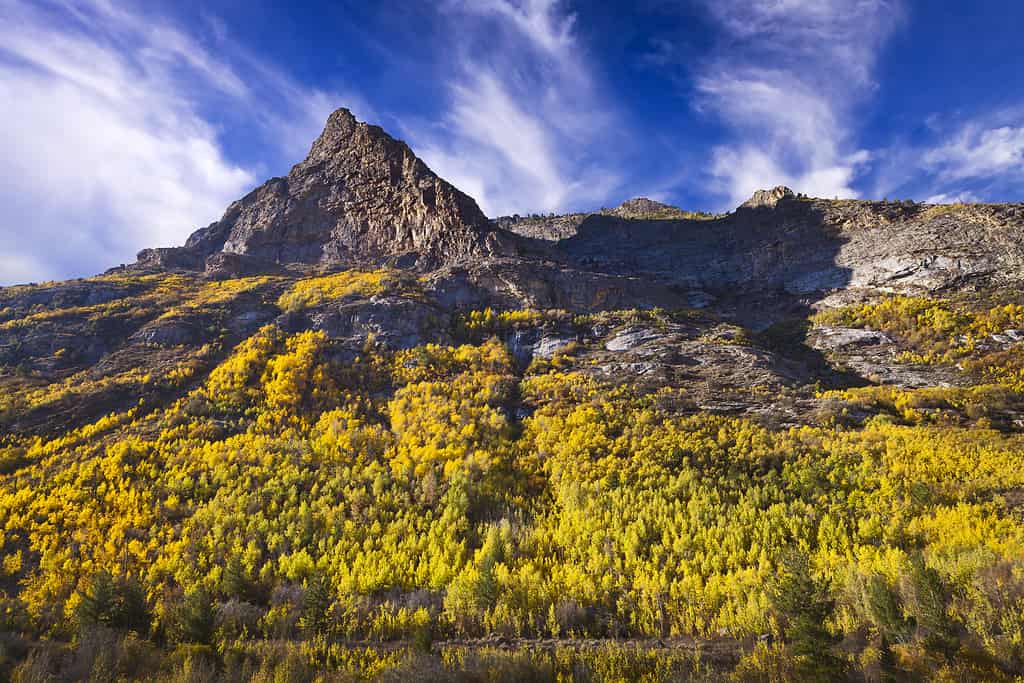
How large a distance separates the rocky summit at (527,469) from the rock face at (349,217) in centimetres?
705

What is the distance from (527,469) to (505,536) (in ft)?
18.2

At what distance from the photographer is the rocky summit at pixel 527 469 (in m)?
10.8

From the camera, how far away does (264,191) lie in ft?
241

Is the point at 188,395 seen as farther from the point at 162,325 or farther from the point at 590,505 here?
the point at 590,505

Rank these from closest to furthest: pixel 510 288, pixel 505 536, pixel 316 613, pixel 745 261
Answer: pixel 316 613, pixel 505 536, pixel 510 288, pixel 745 261

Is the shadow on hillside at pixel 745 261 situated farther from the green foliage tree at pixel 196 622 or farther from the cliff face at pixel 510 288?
the green foliage tree at pixel 196 622

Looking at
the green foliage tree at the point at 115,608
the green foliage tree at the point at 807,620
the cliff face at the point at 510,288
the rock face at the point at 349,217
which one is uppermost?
the rock face at the point at 349,217

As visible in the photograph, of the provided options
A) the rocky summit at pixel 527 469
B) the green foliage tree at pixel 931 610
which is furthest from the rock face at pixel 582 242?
the green foliage tree at pixel 931 610

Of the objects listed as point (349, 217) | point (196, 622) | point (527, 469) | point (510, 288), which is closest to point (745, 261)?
point (510, 288)

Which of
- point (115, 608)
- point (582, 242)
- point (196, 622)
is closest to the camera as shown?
point (196, 622)

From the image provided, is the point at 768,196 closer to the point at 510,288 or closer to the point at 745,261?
the point at 745,261

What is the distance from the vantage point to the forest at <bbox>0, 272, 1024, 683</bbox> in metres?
9.73

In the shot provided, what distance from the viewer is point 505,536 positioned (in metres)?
17.1

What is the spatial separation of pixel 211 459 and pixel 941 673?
26.8m
